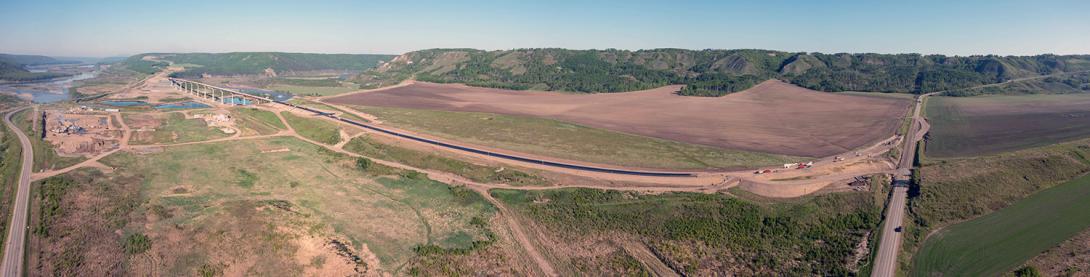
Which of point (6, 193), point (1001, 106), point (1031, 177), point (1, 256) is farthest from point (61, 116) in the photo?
point (1001, 106)

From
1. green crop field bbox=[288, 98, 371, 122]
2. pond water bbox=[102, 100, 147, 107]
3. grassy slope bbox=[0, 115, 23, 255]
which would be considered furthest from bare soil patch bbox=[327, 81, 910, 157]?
grassy slope bbox=[0, 115, 23, 255]

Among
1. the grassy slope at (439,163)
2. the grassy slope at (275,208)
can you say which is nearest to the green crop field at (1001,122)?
the grassy slope at (439,163)

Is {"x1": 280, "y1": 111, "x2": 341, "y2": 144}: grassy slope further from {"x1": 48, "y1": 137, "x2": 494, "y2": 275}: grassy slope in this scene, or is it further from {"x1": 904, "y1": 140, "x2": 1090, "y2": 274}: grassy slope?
{"x1": 904, "y1": 140, "x2": 1090, "y2": 274}: grassy slope

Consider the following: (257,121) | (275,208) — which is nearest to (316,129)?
(257,121)

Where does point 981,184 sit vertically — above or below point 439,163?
above

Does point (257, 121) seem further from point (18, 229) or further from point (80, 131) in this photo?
point (18, 229)

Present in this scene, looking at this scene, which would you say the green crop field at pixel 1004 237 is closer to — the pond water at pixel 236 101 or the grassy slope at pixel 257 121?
the grassy slope at pixel 257 121
